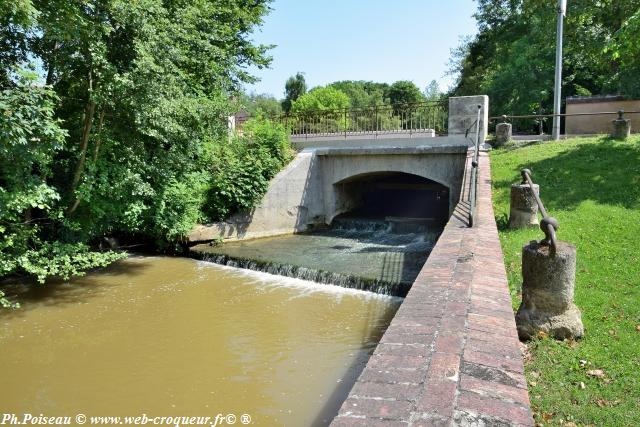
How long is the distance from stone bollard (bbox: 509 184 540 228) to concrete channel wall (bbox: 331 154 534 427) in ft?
14.4

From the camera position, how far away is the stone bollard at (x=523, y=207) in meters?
8.18

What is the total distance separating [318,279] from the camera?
33.8ft

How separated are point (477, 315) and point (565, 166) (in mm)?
10073

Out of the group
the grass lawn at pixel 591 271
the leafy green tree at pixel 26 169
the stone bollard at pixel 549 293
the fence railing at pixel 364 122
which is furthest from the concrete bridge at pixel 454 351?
the fence railing at pixel 364 122

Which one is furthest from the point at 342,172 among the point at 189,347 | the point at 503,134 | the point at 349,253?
the point at 189,347

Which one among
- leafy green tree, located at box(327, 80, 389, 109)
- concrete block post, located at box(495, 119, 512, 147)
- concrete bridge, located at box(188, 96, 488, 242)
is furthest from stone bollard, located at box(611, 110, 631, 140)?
leafy green tree, located at box(327, 80, 389, 109)

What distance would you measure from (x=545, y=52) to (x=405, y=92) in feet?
147

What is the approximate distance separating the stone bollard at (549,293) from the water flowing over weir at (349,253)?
14.0 ft

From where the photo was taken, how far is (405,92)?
6394 centimetres

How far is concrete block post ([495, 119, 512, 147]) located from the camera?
575 inches

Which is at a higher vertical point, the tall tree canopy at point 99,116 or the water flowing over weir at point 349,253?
the tall tree canopy at point 99,116

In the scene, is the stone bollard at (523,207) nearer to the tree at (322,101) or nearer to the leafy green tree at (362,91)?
the tree at (322,101)

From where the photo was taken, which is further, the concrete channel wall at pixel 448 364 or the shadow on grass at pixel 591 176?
the shadow on grass at pixel 591 176

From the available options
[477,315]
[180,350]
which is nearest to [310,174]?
[180,350]
